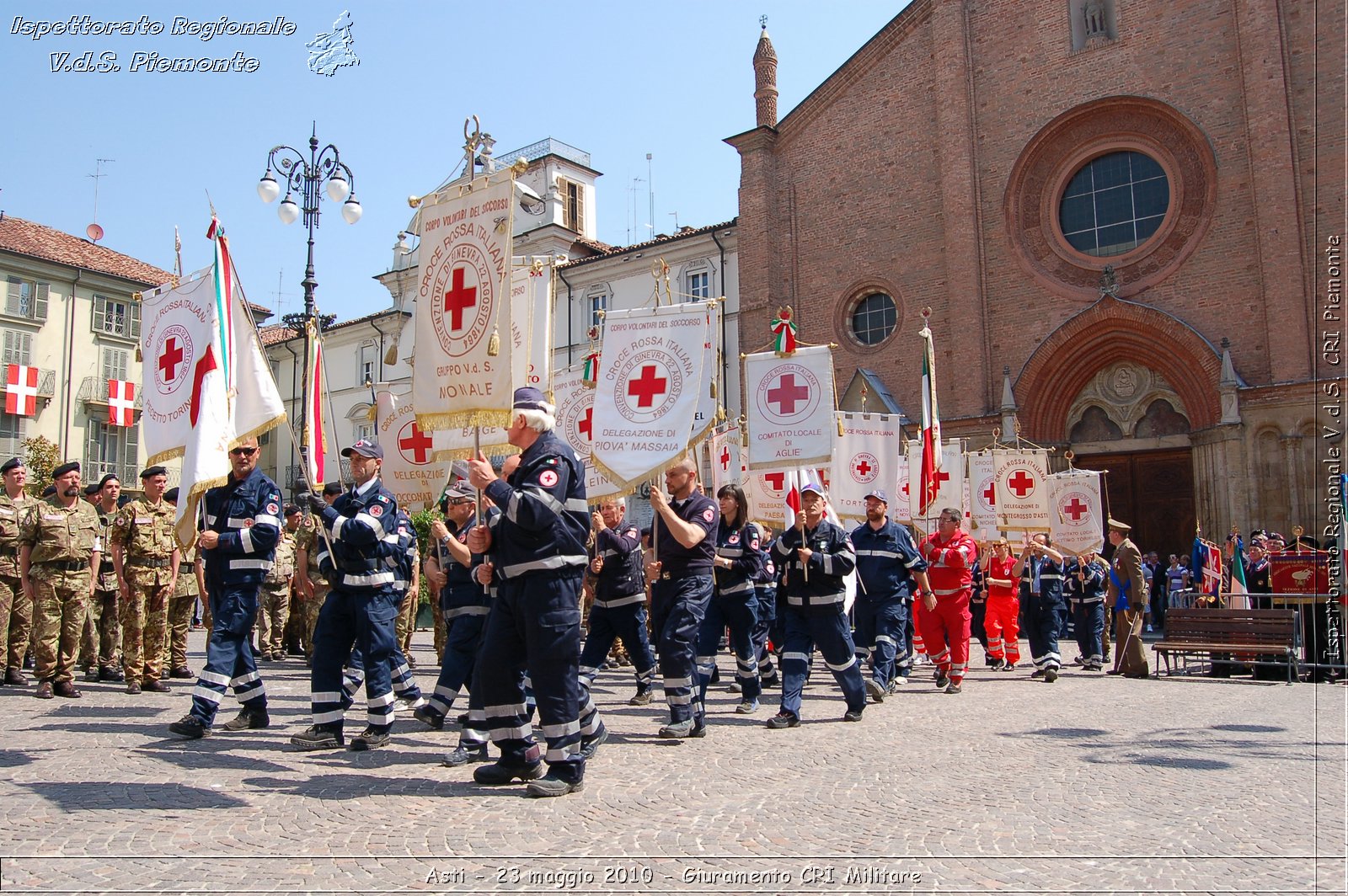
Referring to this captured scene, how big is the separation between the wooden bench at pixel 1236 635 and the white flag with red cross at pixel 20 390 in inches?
1474

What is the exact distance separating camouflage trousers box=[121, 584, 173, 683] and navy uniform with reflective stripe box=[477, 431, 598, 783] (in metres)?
5.94

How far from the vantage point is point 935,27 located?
27.1 m

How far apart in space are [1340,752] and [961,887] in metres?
4.95

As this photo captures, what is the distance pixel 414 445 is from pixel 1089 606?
9970 mm

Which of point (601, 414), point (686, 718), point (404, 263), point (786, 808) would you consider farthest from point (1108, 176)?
point (404, 263)

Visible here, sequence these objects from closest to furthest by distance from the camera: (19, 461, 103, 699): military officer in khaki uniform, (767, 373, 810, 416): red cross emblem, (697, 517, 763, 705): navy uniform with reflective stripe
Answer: (697, 517, 763, 705): navy uniform with reflective stripe < (19, 461, 103, 699): military officer in khaki uniform < (767, 373, 810, 416): red cross emblem

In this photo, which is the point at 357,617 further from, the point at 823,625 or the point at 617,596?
the point at 823,625

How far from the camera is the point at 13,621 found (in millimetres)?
9719

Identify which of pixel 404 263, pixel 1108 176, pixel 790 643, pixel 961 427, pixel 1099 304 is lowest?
pixel 790 643

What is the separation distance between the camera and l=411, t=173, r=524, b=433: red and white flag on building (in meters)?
6.23

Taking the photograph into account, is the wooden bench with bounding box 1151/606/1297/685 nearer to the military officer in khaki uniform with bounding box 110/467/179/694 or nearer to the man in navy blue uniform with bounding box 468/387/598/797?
the man in navy blue uniform with bounding box 468/387/598/797

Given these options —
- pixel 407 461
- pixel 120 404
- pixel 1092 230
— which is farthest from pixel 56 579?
pixel 120 404

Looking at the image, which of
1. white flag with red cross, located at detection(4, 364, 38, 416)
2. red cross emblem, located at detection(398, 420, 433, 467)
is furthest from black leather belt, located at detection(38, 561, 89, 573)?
white flag with red cross, located at detection(4, 364, 38, 416)

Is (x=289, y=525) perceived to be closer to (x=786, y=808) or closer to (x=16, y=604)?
(x=16, y=604)
